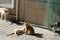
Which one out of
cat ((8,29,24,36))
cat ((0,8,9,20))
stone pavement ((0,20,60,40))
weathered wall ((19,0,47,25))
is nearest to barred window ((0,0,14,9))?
cat ((0,8,9,20))

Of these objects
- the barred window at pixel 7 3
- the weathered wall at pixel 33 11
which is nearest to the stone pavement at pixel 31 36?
the weathered wall at pixel 33 11

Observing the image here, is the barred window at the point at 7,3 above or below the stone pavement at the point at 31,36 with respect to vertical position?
above

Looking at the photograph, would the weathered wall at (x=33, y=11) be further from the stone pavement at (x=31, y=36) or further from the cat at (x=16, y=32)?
the cat at (x=16, y=32)

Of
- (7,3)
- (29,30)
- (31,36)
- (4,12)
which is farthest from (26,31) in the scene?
(7,3)

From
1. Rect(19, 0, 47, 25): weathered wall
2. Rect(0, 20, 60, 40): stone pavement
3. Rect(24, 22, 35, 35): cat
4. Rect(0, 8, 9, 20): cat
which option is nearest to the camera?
Rect(0, 20, 60, 40): stone pavement

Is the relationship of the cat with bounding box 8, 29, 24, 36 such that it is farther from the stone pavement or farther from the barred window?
the barred window

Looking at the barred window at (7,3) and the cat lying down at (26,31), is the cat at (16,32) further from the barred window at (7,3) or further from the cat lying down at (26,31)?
the barred window at (7,3)

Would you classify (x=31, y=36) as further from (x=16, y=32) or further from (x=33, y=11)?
(x=33, y=11)

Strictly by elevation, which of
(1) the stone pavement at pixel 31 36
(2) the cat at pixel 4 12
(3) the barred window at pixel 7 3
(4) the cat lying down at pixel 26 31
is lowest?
(1) the stone pavement at pixel 31 36

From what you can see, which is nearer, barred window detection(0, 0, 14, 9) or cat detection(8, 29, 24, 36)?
cat detection(8, 29, 24, 36)

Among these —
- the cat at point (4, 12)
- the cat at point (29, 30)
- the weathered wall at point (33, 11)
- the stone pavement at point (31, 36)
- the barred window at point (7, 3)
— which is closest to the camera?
the stone pavement at point (31, 36)

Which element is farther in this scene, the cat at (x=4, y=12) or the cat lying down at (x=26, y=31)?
the cat at (x=4, y=12)

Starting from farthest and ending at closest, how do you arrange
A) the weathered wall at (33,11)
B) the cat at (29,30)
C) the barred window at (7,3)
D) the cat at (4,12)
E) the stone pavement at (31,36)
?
the barred window at (7,3)
the cat at (4,12)
the weathered wall at (33,11)
the cat at (29,30)
the stone pavement at (31,36)

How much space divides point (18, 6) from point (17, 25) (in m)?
0.71
